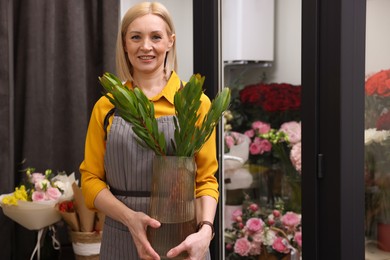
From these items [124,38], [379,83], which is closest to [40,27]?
[124,38]

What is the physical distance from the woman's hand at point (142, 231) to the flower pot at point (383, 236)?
0.71m

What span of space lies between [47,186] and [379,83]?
1.42 meters

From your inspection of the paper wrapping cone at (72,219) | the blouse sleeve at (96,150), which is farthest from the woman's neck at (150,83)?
the paper wrapping cone at (72,219)

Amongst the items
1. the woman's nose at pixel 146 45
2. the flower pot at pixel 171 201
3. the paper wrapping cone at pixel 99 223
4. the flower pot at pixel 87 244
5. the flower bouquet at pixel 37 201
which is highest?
the woman's nose at pixel 146 45

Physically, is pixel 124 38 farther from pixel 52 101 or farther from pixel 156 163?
pixel 52 101

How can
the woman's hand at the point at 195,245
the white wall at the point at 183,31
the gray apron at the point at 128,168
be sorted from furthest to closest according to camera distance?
the white wall at the point at 183,31 → the gray apron at the point at 128,168 → the woman's hand at the point at 195,245

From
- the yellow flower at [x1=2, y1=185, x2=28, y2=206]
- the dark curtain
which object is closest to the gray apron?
the yellow flower at [x1=2, y1=185, x2=28, y2=206]

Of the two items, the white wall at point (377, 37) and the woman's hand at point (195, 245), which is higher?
the white wall at point (377, 37)

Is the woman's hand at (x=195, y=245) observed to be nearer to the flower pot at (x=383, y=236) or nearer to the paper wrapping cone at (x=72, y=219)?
the flower pot at (x=383, y=236)

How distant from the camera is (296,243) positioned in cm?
169

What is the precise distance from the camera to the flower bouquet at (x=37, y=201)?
2.07m

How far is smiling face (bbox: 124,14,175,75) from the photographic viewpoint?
1.29 meters

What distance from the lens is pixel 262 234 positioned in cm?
188

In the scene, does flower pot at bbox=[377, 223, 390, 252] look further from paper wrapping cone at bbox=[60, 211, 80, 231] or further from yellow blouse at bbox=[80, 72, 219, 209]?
paper wrapping cone at bbox=[60, 211, 80, 231]
